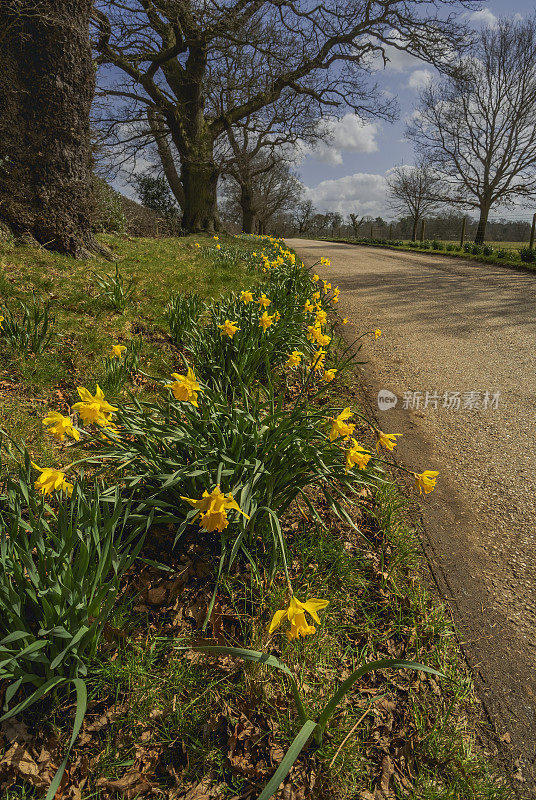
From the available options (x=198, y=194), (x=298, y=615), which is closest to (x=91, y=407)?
(x=298, y=615)

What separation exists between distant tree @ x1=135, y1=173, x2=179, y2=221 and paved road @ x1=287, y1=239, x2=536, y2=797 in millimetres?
13770

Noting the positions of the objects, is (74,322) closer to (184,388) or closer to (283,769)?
(184,388)

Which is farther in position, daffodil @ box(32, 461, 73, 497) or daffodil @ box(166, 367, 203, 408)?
daffodil @ box(166, 367, 203, 408)

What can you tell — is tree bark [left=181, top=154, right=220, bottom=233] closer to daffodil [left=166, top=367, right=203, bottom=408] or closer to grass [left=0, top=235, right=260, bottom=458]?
grass [left=0, top=235, right=260, bottom=458]

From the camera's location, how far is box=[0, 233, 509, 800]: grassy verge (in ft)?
3.68

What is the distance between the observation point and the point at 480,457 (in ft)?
8.27

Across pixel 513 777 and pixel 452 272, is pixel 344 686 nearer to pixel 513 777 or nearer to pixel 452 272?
pixel 513 777

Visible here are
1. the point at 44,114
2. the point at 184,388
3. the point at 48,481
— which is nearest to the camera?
the point at 48,481

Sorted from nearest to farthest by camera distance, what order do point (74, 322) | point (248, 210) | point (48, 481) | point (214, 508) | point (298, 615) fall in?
point (298, 615) < point (214, 508) < point (48, 481) < point (74, 322) < point (248, 210)

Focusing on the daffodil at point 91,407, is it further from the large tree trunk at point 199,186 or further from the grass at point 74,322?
the large tree trunk at point 199,186

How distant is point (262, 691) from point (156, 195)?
18.8 m

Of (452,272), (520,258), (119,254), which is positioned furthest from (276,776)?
→ (520,258)

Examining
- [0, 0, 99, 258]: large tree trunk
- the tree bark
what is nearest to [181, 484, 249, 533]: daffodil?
[0, 0, 99, 258]: large tree trunk

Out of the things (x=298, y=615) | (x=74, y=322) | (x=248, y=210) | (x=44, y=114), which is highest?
(x=248, y=210)
